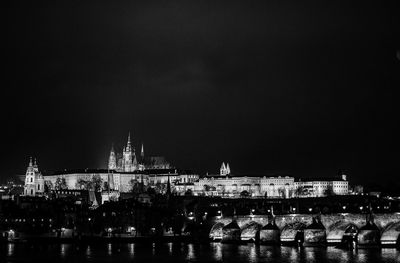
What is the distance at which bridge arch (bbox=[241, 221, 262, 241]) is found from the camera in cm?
7106

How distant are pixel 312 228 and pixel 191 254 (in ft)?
34.3

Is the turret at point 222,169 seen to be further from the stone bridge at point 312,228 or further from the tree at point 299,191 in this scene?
the stone bridge at point 312,228

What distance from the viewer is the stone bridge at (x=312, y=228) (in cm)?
5669

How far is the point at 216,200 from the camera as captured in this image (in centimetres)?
12719

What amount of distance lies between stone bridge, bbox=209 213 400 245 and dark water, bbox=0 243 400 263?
2.39 meters

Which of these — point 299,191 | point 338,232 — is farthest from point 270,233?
point 299,191

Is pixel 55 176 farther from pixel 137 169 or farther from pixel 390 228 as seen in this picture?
pixel 390 228

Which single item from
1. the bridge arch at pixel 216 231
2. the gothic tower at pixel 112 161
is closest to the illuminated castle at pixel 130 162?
the gothic tower at pixel 112 161

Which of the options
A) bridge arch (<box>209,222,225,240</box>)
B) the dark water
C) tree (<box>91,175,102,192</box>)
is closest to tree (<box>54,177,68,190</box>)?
tree (<box>91,175,102,192</box>)

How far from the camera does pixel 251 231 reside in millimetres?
72625

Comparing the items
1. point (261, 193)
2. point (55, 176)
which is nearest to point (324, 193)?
point (261, 193)

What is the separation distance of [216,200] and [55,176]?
54.5 metres

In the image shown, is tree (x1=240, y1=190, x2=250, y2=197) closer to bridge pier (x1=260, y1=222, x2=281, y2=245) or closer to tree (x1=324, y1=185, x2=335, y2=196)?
tree (x1=324, y1=185, x2=335, y2=196)

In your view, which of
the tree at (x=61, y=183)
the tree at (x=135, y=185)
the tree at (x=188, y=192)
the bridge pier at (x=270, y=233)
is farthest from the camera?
the tree at (x=61, y=183)
